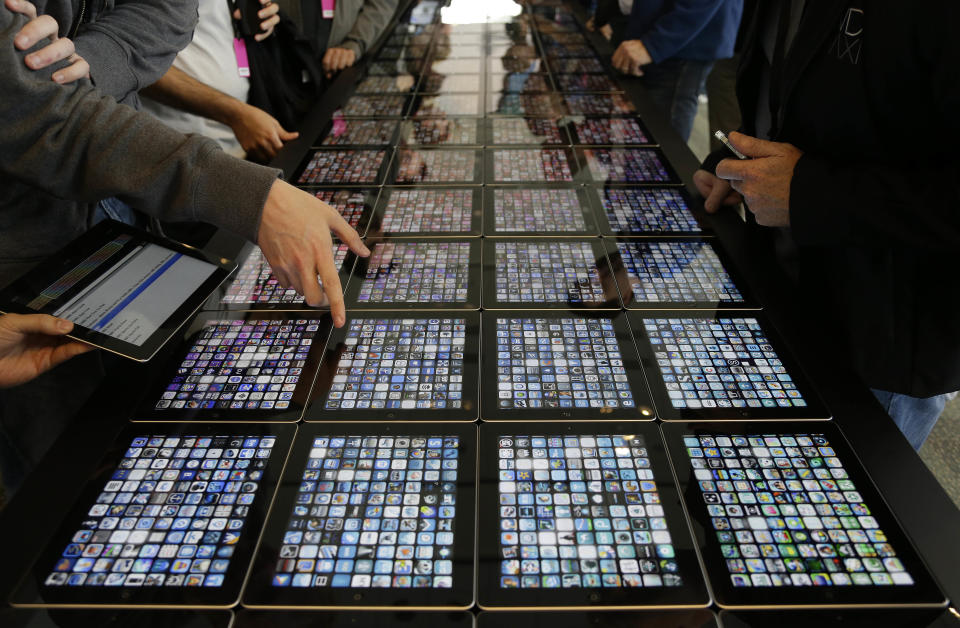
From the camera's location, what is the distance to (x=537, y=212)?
130 centimetres

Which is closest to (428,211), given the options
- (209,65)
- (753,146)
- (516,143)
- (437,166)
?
(437,166)

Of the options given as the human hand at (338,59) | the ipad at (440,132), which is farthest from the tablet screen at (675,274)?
the human hand at (338,59)

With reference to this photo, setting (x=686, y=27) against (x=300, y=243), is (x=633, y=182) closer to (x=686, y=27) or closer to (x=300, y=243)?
(x=300, y=243)

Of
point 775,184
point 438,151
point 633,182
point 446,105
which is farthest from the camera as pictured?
point 446,105

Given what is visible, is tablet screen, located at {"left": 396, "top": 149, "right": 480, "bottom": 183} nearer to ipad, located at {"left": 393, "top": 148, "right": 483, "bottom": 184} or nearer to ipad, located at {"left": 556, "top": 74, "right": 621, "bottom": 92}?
ipad, located at {"left": 393, "top": 148, "right": 483, "bottom": 184}

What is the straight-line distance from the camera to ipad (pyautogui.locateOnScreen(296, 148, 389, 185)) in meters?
1.43

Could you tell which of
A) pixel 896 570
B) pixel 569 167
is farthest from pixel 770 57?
pixel 896 570

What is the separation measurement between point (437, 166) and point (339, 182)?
0.83ft

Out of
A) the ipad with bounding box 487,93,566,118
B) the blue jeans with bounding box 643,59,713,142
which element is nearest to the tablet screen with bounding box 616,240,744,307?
the ipad with bounding box 487,93,566,118

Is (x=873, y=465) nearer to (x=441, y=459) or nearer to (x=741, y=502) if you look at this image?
(x=741, y=502)

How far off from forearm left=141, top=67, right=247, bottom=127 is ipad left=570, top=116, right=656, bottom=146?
1.11 metres

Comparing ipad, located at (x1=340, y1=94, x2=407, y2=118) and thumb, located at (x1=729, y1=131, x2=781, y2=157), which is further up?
thumb, located at (x1=729, y1=131, x2=781, y2=157)

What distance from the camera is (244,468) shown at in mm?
759

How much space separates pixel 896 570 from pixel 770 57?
1.13 metres
